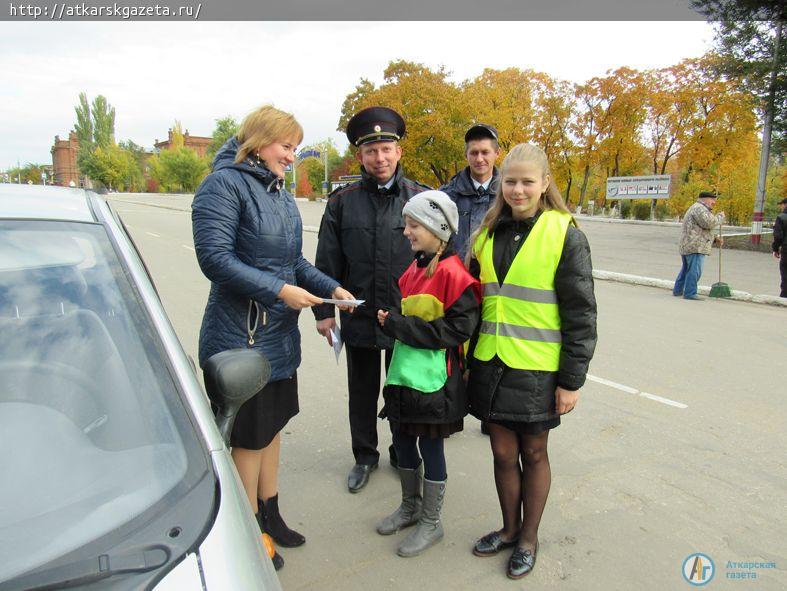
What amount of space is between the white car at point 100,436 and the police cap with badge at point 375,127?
4.93 feet

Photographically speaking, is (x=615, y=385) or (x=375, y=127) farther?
(x=615, y=385)

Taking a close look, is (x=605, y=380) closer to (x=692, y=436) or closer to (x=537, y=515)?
(x=692, y=436)

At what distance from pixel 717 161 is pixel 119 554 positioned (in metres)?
36.2

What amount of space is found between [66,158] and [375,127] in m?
111

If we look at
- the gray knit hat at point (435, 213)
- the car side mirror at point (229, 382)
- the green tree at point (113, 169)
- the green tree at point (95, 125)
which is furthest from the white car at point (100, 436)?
the green tree at point (95, 125)

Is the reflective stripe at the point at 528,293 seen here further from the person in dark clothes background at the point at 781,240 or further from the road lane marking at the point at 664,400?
the person in dark clothes background at the point at 781,240

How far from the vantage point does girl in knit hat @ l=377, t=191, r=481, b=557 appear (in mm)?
2471

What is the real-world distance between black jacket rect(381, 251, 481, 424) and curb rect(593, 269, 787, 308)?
8.41 metres

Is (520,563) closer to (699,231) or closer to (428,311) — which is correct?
(428,311)

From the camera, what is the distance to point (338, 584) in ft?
8.22

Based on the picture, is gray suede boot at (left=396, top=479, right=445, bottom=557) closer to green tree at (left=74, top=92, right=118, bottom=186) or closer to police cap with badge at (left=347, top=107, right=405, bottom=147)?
police cap with badge at (left=347, top=107, right=405, bottom=147)

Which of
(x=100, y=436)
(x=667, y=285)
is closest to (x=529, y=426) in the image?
(x=100, y=436)

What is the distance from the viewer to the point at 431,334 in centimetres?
246

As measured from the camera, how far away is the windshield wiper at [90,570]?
3.52ft
